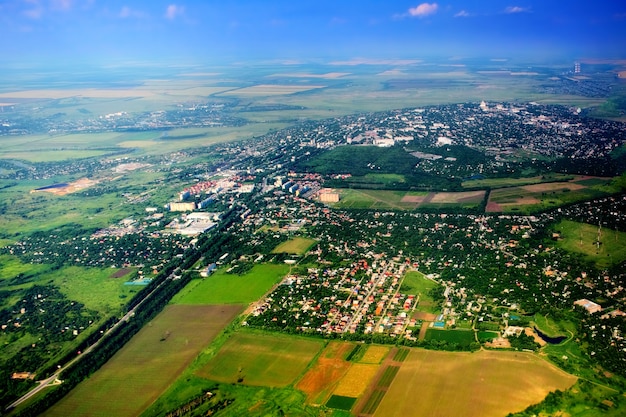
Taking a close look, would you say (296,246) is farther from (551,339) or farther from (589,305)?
(589,305)

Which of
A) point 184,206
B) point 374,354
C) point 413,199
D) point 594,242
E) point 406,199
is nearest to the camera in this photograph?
point 374,354

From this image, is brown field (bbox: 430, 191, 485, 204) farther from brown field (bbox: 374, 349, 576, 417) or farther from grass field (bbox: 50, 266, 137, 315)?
grass field (bbox: 50, 266, 137, 315)

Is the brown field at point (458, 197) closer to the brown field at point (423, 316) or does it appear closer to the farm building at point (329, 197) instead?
the farm building at point (329, 197)

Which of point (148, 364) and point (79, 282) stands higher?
point (79, 282)

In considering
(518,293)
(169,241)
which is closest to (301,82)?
(169,241)

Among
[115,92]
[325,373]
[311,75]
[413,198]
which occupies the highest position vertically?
[311,75]

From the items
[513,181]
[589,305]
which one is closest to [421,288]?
[589,305]
